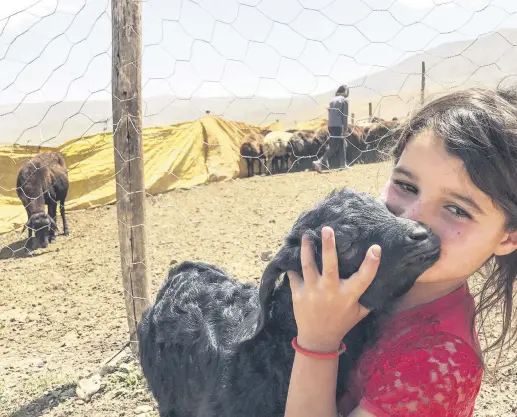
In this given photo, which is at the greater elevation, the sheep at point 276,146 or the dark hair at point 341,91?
the dark hair at point 341,91

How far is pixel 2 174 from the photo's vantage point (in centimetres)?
916

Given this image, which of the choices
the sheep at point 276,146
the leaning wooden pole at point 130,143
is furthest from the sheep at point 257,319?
the sheep at point 276,146

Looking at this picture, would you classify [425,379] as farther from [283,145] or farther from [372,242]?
[283,145]

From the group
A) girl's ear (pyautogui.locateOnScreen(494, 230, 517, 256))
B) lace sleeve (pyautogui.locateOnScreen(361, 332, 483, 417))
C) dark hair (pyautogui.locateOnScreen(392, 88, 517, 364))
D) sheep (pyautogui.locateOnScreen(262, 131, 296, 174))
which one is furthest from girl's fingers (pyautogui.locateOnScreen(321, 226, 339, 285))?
sheep (pyautogui.locateOnScreen(262, 131, 296, 174))

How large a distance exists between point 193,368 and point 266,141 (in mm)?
12355

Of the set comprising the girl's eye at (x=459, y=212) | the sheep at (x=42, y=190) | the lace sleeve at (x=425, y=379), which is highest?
the girl's eye at (x=459, y=212)

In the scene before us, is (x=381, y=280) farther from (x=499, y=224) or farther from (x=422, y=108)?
(x=422, y=108)

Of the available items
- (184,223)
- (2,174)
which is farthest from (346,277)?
(2,174)

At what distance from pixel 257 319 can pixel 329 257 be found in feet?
1.19

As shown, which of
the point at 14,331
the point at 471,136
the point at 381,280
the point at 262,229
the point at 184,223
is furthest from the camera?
the point at 184,223

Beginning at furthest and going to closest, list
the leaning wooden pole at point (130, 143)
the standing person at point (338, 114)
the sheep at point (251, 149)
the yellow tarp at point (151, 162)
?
the sheep at point (251, 149) → the standing person at point (338, 114) → the yellow tarp at point (151, 162) → the leaning wooden pole at point (130, 143)

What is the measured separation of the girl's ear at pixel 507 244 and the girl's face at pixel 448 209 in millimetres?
48

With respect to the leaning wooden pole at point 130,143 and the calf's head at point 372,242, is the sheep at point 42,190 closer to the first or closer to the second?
the leaning wooden pole at point 130,143

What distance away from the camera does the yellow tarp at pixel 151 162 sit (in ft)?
30.1
